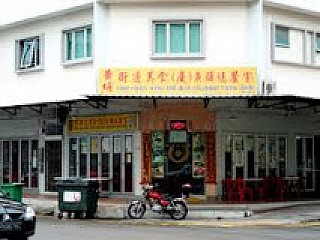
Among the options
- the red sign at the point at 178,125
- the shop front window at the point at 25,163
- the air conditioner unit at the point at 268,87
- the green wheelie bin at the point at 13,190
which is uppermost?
the air conditioner unit at the point at 268,87

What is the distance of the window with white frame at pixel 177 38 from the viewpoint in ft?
87.0

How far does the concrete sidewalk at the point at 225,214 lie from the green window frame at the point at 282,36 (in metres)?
6.13

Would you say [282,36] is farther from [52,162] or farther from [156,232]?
[156,232]

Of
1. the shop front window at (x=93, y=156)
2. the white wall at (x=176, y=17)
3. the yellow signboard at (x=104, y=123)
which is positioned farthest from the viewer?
the shop front window at (x=93, y=156)

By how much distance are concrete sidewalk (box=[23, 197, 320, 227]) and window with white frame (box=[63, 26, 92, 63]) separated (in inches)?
229

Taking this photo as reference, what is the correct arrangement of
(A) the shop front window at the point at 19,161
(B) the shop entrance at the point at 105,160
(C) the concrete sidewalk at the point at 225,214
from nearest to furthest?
1. (C) the concrete sidewalk at the point at 225,214
2. (B) the shop entrance at the point at 105,160
3. (A) the shop front window at the point at 19,161

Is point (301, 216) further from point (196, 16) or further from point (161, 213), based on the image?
point (196, 16)

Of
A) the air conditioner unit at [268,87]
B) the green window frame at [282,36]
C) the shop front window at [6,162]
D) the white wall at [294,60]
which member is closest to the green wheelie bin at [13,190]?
the shop front window at [6,162]

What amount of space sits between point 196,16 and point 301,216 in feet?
27.6

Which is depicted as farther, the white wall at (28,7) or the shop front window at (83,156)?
the shop front window at (83,156)

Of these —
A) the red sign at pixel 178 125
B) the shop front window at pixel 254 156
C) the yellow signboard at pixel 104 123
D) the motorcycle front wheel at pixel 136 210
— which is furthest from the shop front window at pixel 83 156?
the motorcycle front wheel at pixel 136 210

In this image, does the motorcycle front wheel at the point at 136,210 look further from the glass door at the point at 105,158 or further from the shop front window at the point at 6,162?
the shop front window at the point at 6,162

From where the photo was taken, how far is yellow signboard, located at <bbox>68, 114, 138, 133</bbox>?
27859 mm

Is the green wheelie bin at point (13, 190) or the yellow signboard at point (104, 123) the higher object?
the yellow signboard at point (104, 123)
